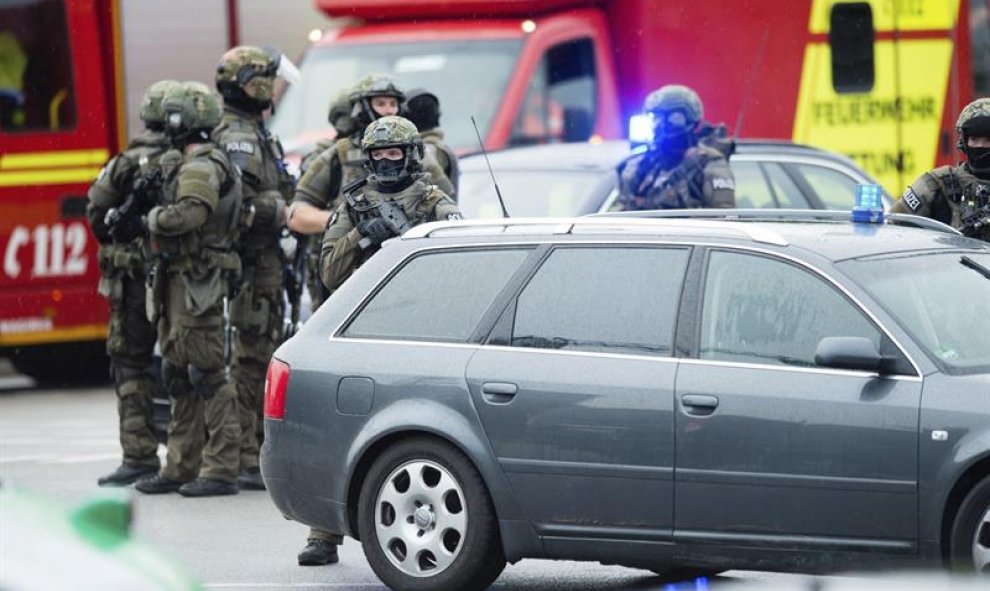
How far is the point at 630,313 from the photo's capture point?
25.5 ft

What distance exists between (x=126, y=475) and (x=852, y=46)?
7523 millimetres

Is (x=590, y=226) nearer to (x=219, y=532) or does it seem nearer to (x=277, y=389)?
Result: (x=277, y=389)

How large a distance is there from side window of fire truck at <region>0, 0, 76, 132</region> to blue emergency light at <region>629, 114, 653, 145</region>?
628 centimetres

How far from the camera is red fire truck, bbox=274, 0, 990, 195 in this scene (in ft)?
53.5

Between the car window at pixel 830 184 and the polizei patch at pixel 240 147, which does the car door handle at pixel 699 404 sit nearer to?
the polizei patch at pixel 240 147

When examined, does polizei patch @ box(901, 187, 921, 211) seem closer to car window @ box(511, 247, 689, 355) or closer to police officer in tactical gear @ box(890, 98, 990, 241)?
police officer in tactical gear @ box(890, 98, 990, 241)

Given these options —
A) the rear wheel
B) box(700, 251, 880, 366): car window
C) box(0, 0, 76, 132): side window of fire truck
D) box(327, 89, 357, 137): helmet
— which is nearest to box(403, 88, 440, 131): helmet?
box(327, 89, 357, 137): helmet

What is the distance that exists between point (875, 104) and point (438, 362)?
9616 mm

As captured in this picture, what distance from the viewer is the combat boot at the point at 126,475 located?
11633 mm

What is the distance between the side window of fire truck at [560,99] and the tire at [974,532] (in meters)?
9.20

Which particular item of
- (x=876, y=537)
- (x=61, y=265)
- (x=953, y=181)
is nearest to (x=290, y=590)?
(x=876, y=537)

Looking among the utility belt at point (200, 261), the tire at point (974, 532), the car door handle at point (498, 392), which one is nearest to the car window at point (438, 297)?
the car door handle at point (498, 392)

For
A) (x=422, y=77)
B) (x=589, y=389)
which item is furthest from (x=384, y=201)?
(x=422, y=77)

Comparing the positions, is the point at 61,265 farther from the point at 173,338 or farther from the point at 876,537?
the point at 876,537
